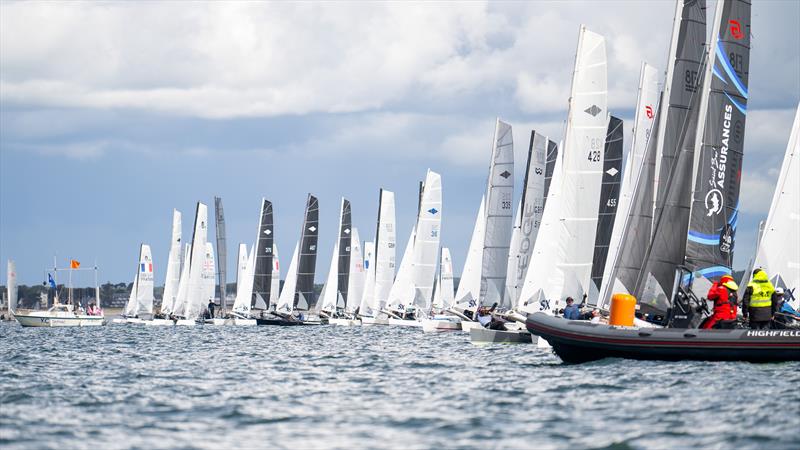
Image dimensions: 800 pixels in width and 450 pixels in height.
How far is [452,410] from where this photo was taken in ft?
55.0

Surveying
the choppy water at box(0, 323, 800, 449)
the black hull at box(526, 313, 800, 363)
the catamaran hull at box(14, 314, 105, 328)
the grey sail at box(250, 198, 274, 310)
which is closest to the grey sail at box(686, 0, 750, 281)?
the black hull at box(526, 313, 800, 363)

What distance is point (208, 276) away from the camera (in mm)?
83875

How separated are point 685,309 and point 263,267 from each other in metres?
57.5

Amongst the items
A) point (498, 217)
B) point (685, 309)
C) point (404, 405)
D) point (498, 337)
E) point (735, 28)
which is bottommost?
point (404, 405)

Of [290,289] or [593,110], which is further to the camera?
[290,289]

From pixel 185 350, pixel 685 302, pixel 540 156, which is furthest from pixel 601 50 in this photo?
pixel 185 350

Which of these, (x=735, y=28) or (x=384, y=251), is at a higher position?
(x=735, y=28)

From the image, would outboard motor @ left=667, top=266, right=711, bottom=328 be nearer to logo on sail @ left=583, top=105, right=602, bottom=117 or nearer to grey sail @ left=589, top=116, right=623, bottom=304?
grey sail @ left=589, top=116, right=623, bottom=304

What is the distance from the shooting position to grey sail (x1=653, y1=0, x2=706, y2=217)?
29388 mm

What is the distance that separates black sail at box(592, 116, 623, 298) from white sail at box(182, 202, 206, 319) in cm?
4612

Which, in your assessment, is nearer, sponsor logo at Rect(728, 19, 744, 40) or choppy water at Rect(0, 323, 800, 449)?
choppy water at Rect(0, 323, 800, 449)

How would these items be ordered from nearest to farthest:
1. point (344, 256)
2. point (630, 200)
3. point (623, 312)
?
point (623, 312)
point (630, 200)
point (344, 256)

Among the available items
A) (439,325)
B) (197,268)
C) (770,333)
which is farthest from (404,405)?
(197,268)

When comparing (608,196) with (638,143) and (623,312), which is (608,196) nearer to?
(638,143)
